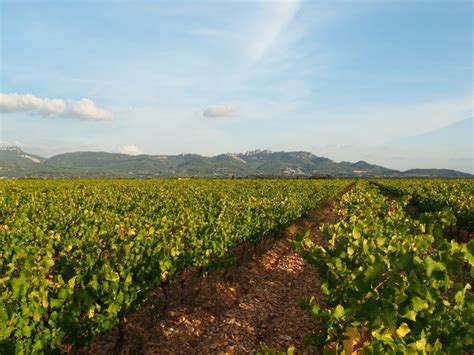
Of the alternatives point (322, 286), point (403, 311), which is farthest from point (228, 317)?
point (403, 311)

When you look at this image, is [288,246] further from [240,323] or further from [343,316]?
[343,316]

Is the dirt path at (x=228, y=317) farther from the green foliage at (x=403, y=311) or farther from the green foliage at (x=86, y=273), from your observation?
the green foliage at (x=403, y=311)

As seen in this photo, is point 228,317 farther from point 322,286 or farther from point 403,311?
point 403,311

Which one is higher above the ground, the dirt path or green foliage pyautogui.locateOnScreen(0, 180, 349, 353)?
Answer: green foliage pyautogui.locateOnScreen(0, 180, 349, 353)

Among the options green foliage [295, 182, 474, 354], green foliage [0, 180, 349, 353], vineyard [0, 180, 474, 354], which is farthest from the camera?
green foliage [0, 180, 349, 353]

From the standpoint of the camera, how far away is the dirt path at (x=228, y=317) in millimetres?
7449

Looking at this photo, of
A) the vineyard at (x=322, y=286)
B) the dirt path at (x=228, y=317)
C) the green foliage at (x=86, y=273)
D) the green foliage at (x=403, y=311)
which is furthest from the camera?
the dirt path at (x=228, y=317)

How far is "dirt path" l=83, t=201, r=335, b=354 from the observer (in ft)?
24.4

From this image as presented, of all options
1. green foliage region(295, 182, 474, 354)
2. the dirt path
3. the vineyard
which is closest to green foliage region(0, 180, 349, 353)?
the vineyard

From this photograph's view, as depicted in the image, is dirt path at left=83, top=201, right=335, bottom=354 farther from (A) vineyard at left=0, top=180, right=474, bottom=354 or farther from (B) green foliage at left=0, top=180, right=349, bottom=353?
(B) green foliage at left=0, top=180, right=349, bottom=353

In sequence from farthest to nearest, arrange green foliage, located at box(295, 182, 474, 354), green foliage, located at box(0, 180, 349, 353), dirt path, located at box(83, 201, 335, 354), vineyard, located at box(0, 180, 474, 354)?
1. dirt path, located at box(83, 201, 335, 354)
2. green foliage, located at box(0, 180, 349, 353)
3. vineyard, located at box(0, 180, 474, 354)
4. green foliage, located at box(295, 182, 474, 354)

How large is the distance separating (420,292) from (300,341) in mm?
4584

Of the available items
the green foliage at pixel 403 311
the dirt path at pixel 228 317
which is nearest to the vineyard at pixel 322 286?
the green foliage at pixel 403 311

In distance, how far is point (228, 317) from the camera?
8680 millimetres
